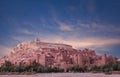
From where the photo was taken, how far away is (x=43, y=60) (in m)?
25.8

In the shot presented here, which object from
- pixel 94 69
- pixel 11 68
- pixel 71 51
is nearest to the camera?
pixel 11 68

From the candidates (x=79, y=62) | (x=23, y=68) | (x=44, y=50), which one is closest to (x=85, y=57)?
(x=79, y=62)

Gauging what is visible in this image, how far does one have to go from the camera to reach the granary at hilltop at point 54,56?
24875 millimetres

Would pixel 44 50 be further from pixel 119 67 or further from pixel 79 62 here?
pixel 119 67

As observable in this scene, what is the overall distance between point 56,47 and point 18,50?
550 centimetres

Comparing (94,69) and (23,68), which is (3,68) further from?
(94,69)

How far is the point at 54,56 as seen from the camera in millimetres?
29297

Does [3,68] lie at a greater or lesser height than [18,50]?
lesser

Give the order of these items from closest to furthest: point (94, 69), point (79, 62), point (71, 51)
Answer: point (94, 69), point (79, 62), point (71, 51)

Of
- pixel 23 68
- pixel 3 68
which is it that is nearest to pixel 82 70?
pixel 23 68

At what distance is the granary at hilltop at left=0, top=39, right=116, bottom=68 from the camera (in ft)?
81.6

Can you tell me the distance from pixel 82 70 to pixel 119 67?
278 centimetres

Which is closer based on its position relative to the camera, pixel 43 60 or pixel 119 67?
pixel 119 67

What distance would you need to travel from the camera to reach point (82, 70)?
18.5 m
